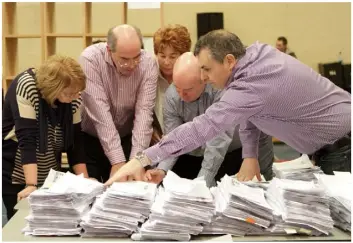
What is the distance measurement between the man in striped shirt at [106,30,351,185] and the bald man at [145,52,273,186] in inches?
10.2

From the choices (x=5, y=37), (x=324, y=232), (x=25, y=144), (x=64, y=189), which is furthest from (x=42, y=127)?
(x=5, y=37)

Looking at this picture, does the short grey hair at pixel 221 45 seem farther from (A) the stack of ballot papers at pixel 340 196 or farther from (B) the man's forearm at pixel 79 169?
(B) the man's forearm at pixel 79 169

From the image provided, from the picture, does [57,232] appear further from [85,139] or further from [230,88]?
[85,139]

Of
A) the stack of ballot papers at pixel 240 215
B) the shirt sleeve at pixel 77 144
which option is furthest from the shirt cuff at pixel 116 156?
the stack of ballot papers at pixel 240 215

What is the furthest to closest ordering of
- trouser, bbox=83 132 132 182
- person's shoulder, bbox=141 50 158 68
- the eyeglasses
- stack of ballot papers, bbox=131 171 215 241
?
trouser, bbox=83 132 132 182 < person's shoulder, bbox=141 50 158 68 < the eyeglasses < stack of ballot papers, bbox=131 171 215 241

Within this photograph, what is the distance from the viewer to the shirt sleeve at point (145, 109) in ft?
8.66

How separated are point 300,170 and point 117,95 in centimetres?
104

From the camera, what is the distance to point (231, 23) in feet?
25.8

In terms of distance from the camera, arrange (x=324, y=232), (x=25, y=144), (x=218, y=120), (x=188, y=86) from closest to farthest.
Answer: (x=324, y=232)
(x=218, y=120)
(x=25, y=144)
(x=188, y=86)

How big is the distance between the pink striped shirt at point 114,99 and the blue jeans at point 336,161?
0.90 m

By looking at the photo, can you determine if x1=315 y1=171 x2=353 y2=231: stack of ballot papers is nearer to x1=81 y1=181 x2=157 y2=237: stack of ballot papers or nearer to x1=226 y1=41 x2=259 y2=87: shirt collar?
x1=226 y1=41 x2=259 y2=87: shirt collar

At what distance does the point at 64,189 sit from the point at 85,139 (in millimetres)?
1041

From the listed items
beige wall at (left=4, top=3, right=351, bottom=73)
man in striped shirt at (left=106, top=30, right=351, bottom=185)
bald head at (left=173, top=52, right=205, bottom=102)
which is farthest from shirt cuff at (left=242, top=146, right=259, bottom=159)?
beige wall at (left=4, top=3, right=351, bottom=73)

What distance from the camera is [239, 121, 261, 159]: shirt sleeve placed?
2.36 meters
